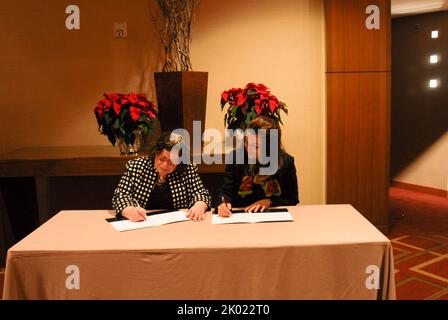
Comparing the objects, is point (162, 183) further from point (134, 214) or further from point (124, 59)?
point (124, 59)

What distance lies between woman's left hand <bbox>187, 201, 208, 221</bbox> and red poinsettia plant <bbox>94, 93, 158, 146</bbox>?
85 cm

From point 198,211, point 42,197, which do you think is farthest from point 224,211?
point 42,197

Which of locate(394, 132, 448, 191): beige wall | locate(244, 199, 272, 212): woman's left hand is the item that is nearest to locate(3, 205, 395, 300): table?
locate(244, 199, 272, 212): woman's left hand

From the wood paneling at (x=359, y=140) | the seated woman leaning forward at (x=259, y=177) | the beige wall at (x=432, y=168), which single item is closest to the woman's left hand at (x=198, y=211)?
the seated woman leaning forward at (x=259, y=177)

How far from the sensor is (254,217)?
2.00m

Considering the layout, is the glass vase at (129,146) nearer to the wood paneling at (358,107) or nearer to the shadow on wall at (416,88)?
the wood paneling at (358,107)

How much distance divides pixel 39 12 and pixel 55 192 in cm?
133

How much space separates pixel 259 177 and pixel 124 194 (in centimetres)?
70

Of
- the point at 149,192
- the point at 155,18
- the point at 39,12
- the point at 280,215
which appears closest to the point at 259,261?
the point at 280,215

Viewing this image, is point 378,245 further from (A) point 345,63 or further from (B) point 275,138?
(A) point 345,63

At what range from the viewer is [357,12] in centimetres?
332

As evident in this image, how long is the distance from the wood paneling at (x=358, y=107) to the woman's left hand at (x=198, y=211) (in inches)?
64.5

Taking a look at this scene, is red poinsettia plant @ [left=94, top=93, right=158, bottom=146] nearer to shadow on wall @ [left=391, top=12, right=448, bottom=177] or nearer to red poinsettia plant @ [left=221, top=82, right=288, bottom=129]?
red poinsettia plant @ [left=221, top=82, right=288, bottom=129]

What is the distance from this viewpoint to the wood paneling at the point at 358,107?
3.35 metres
